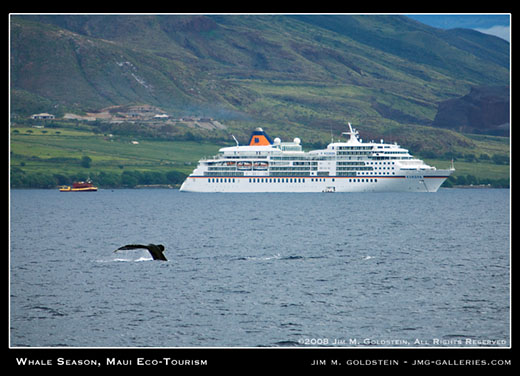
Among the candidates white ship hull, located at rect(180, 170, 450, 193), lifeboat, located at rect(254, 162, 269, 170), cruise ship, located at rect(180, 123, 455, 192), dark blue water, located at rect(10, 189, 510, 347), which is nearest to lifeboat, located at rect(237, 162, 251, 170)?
cruise ship, located at rect(180, 123, 455, 192)

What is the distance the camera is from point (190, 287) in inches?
1761

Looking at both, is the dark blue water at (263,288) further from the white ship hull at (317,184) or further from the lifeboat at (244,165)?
the lifeboat at (244,165)

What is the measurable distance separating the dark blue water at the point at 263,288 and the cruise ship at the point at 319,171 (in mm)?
100099

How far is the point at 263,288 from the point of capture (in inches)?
1759

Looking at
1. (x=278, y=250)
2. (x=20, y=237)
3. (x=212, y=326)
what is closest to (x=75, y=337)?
(x=212, y=326)

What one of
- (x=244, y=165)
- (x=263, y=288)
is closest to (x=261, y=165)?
(x=244, y=165)

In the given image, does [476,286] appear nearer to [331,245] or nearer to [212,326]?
[212,326]

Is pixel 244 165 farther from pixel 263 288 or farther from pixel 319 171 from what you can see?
pixel 263 288

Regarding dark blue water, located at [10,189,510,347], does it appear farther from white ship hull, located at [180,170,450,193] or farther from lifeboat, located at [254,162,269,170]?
lifeboat, located at [254,162,269,170]

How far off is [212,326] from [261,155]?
15605 centimetres

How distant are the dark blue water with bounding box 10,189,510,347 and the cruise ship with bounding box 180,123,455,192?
100099mm

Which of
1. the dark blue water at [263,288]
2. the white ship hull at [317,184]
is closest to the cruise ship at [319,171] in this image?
the white ship hull at [317,184]

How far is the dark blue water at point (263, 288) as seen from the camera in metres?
34.8
